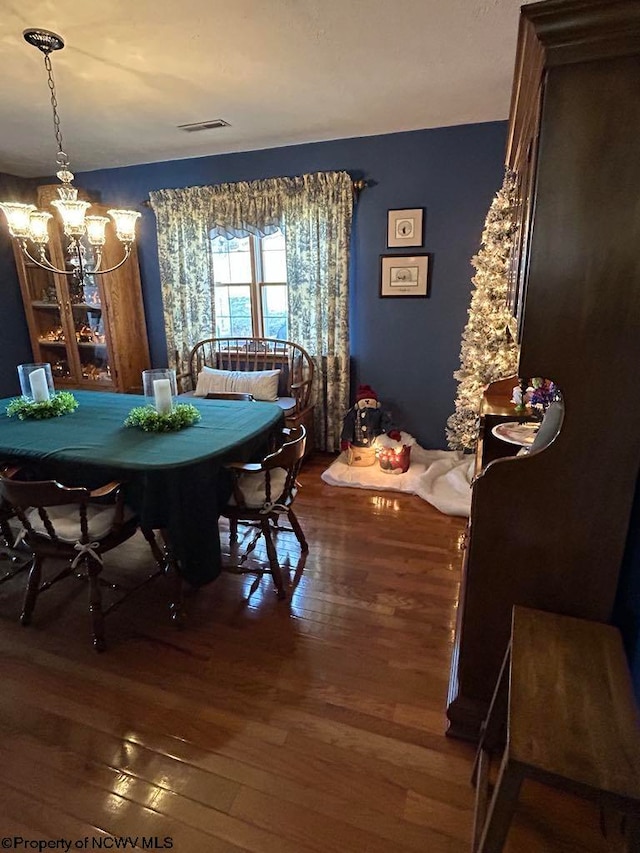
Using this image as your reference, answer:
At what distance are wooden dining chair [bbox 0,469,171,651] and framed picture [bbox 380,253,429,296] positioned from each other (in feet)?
8.72

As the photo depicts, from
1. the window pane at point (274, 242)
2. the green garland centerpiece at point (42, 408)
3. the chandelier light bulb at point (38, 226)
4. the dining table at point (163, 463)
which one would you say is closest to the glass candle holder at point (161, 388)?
the dining table at point (163, 463)

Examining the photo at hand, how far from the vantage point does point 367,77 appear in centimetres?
249

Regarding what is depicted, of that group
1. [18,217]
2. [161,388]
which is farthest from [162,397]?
[18,217]

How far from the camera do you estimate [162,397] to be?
2.37 metres

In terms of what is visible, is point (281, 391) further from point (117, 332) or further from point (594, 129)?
point (594, 129)

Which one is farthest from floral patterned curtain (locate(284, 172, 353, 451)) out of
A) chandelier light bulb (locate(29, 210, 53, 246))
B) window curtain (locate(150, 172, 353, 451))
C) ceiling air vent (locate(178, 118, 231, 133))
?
chandelier light bulb (locate(29, 210, 53, 246))

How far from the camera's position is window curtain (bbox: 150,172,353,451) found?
368cm

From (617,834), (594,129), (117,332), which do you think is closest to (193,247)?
(117,332)

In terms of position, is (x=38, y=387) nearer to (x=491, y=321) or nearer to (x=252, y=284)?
(x=252, y=284)

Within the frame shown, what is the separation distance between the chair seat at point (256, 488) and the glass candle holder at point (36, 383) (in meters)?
1.31

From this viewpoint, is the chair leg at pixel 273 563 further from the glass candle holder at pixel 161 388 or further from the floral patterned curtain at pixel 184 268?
the floral patterned curtain at pixel 184 268

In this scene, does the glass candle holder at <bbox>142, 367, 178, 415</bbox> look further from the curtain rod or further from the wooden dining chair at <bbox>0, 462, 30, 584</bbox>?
the curtain rod

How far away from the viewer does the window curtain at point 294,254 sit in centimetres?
368

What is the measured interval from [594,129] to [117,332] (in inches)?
165
